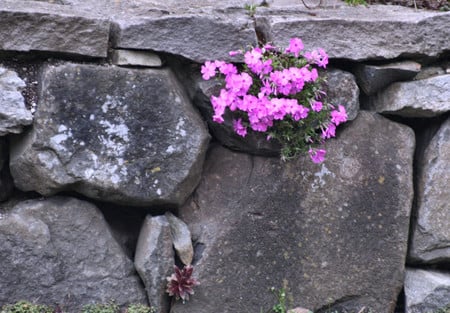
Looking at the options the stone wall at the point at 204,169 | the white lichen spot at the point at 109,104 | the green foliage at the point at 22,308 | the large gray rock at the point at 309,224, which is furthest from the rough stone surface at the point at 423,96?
the green foliage at the point at 22,308

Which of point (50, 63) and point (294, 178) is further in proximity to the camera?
point (294, 178)

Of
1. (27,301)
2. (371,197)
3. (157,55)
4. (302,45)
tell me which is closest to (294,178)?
(371,197)

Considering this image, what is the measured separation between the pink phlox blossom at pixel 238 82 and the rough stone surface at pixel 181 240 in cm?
66

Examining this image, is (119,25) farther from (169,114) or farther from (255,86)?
(255,86)

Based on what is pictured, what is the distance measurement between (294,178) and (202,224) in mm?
487

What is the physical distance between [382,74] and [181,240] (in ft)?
4.06

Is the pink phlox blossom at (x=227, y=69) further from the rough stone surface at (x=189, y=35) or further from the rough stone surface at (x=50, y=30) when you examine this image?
the rough stone surface at (x=50, y=30)

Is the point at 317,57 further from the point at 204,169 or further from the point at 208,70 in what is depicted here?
the point at 204,169

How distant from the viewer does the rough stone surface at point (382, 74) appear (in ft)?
10.4

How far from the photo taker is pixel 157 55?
118 inches

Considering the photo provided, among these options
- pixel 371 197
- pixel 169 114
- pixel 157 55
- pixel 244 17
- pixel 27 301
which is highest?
pixel 244 17

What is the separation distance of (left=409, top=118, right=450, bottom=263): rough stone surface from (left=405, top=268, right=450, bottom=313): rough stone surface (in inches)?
3.8

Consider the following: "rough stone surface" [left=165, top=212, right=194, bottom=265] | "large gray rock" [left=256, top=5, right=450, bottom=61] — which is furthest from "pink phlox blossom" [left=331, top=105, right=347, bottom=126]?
"rough stone surface" [left=165, top=212, right=194, bottom=265]

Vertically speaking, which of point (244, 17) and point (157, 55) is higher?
point (244, 17)
